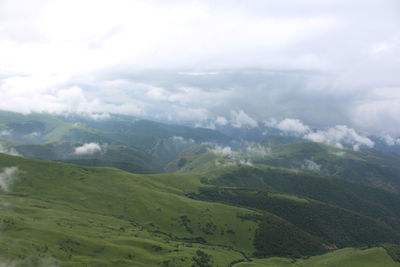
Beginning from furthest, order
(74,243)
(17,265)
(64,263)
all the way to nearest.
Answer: (74,243)
(64,263)
(17,265)

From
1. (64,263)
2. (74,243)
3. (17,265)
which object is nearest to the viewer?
(17,265)

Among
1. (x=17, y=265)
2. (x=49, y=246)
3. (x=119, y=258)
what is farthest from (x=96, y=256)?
(x=17, y=265)

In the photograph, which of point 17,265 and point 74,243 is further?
point 74,243

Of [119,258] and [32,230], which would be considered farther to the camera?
[32,230]

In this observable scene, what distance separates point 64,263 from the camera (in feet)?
543

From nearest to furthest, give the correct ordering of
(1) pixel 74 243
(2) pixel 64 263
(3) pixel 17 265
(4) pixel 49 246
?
(3) pixel 17 265, (2) pixel 64 263, (4) pixel 49 246, (1) pixel 74 243

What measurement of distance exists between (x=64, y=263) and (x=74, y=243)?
28.8m

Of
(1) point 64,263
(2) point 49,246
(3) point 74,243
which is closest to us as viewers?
(1) point 64,263

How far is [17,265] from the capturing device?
151000mm

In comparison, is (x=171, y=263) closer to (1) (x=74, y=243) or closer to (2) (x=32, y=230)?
(1) (x=74, y=243)

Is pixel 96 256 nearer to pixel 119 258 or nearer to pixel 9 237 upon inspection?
pixel 119 258

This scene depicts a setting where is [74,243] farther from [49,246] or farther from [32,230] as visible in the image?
[32,230]

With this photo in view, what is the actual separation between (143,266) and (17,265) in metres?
67.0

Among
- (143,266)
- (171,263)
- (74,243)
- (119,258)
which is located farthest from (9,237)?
(171,263)
